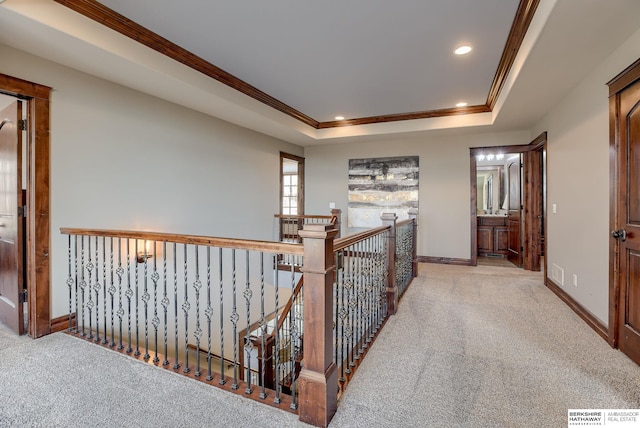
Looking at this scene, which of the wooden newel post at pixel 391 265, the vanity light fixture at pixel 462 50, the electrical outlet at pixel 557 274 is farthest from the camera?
the electrical outlet at pixel 557 274

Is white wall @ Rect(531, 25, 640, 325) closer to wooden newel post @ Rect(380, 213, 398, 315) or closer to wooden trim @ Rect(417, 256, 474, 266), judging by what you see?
wooden trim @ Rect(417, 256, 474, 266)

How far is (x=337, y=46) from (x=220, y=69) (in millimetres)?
1398

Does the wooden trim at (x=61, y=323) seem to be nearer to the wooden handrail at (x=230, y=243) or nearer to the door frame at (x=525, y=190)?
the wooden handrail at (x=230, y=243)

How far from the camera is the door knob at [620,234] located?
2.29 m

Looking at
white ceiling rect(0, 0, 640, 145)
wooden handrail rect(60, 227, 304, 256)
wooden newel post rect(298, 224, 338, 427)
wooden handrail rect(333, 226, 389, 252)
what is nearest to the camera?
wooden newel post rect(298, 224, 338, 427)

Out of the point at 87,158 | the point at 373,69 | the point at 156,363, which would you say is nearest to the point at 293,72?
the point at 373,69

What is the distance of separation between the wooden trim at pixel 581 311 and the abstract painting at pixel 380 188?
254cm

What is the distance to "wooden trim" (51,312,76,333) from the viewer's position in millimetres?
2727

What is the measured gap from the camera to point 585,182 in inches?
119

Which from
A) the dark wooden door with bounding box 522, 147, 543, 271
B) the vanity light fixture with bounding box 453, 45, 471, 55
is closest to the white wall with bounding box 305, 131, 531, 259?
the dark wooden door with bounding box 522, 147, 543, 271

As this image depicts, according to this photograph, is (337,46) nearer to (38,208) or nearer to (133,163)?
(133,163)

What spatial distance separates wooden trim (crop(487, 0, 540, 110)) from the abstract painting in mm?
2145

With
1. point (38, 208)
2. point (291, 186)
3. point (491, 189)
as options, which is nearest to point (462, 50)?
point (38, 208)

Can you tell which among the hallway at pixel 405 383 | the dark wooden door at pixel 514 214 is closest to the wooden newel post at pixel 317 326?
the hallway at pixel 405 383
